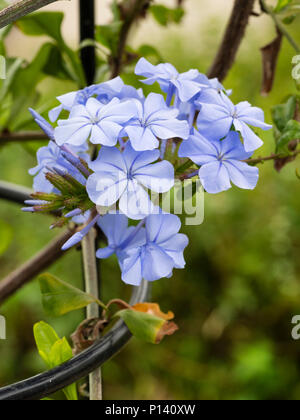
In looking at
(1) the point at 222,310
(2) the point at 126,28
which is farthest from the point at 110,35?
(1) the point at 222,310

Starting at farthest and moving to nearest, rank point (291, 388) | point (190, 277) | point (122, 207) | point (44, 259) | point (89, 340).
→ point (190, 277)
point (291, 388)
point (44, 259)
point (89, 340)
point (122, 207)

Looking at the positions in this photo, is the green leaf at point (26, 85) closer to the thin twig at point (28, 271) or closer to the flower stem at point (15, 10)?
the thin twig at point (28, 271)

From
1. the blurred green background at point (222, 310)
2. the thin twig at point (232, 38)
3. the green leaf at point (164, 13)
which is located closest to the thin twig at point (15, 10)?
the thin twig at point (232, 38)

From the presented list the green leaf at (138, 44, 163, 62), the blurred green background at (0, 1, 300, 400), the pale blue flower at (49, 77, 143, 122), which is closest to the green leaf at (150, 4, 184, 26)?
the green leaf at (138, 44, 163, 62)

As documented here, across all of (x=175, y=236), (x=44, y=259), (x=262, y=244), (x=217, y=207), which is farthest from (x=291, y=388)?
(x=175, y=236)

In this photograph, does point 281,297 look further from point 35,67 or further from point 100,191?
point 100,191

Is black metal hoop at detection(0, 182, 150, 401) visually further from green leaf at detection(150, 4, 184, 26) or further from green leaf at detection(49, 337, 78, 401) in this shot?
green leaf at detection(150, 4, 184, 26)
